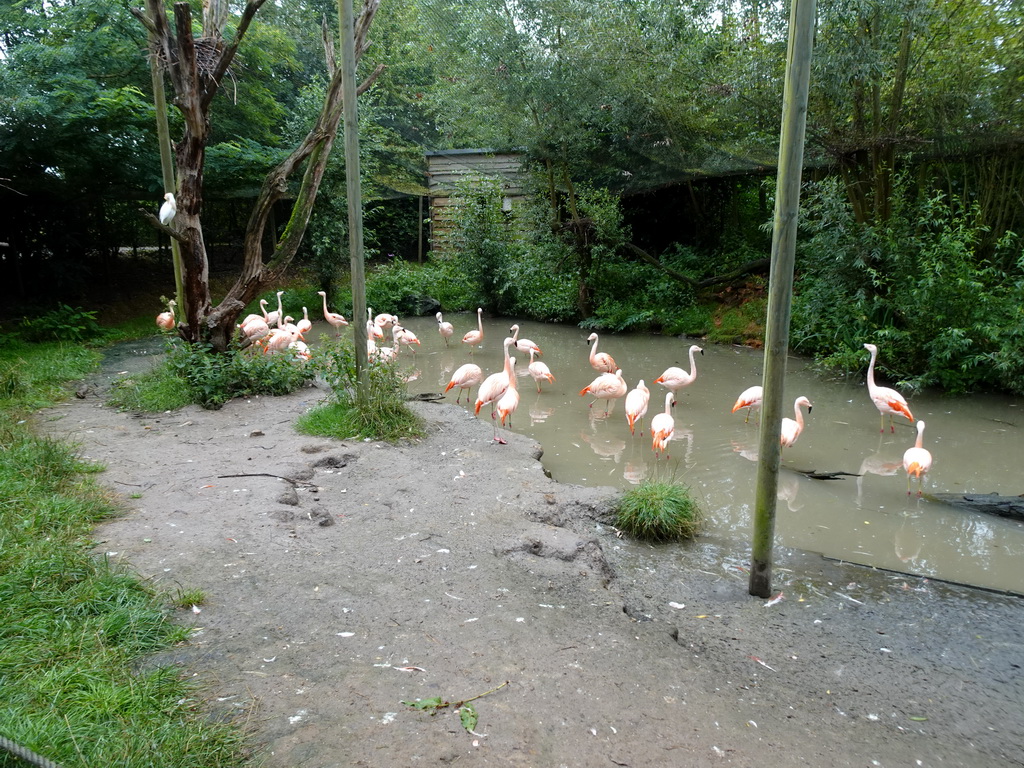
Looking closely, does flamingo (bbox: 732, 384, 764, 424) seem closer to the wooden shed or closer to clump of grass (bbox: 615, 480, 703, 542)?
clump of grass (bbox: 615, 480, 703, 542)

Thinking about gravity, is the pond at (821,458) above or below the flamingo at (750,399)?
below

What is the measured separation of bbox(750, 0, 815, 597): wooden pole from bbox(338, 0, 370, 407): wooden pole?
Result: 3.59 m

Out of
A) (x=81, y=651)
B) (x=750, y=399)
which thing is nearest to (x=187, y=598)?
(x=81, y=651)

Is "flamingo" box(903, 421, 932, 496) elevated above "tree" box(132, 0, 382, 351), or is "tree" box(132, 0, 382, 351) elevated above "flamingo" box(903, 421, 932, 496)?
"tree" box(132, 0, 382, 351)

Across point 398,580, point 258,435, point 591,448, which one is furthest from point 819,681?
point 258,435

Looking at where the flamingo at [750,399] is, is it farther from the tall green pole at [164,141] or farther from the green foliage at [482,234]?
the green foliage at [482,234]

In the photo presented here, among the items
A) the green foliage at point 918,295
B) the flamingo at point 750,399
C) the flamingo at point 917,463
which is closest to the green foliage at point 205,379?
the flamingo at point 750,399

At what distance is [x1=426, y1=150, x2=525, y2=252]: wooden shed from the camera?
16500 mm

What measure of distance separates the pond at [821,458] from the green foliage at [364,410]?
54.9 inches

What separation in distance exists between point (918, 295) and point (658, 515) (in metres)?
6.13

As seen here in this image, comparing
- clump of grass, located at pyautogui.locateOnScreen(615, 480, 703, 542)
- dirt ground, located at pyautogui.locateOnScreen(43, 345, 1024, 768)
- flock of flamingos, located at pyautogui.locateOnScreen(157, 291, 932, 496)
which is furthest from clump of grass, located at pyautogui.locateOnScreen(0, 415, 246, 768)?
flock of flamingos, located at pyautogui.locateOnScreen(157, 291, 932, 496)

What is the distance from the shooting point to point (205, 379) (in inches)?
299

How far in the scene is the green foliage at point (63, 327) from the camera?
1103 cm

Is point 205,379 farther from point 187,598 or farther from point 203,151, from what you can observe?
point 187,598
